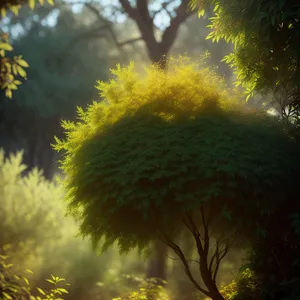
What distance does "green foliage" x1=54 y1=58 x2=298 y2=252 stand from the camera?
5.54m

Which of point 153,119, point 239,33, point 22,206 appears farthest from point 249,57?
point 22,206

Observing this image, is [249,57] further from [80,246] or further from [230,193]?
[80,246]

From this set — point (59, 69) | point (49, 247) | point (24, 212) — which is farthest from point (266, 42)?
point (59, 69)

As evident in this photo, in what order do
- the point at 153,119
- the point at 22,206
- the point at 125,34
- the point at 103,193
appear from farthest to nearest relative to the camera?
the point at 125,34 < the point at 22,206 < the point at 153,119 < the point at 103,193

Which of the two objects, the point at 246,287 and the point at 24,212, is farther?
the point at 24,212

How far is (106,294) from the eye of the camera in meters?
13.2

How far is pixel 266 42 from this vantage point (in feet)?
23.2

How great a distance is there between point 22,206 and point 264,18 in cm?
819

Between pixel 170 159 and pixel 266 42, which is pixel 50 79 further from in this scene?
pixel 170 159

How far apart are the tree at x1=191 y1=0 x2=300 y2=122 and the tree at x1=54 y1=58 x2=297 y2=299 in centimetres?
108

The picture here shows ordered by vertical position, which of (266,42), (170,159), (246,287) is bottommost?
(246,287)

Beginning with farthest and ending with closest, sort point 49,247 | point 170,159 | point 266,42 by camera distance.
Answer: point 49,247, point 266,42, point 170,159

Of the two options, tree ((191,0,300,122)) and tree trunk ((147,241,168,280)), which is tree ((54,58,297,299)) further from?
tree trunk ((147,241,168,280))

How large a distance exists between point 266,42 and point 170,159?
112 inches
